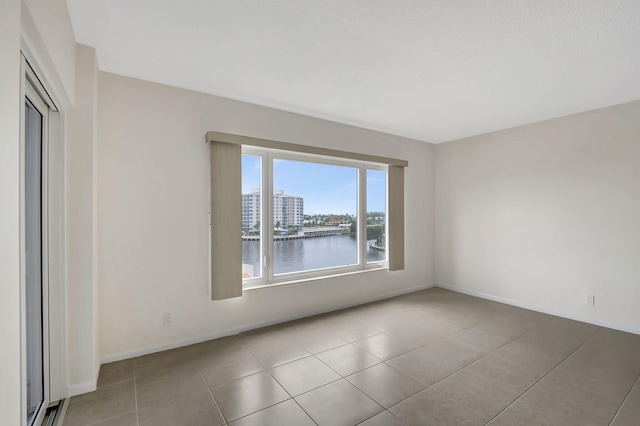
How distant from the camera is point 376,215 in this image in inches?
179

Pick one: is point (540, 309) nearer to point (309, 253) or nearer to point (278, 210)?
point (309, 253)

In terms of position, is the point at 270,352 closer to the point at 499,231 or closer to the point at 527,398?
the point at 527,398

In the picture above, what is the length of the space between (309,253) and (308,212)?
21.7 inches

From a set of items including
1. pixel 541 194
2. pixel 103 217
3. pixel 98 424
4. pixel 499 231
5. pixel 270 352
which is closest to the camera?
pixel 98 424

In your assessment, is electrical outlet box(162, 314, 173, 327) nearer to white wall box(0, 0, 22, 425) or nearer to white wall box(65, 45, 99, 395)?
white wall box(65, 45, 99, 395)

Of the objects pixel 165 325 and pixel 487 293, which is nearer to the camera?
pixel 165 325

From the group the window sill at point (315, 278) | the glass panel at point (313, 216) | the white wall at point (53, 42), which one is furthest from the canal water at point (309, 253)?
the white wall at point (53, 42)

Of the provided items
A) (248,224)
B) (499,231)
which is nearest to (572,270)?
(499,231)

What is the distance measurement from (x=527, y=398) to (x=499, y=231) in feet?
9.03

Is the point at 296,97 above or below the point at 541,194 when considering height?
above

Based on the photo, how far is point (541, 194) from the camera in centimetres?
388

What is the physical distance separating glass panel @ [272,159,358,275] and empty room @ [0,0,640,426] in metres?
0.03

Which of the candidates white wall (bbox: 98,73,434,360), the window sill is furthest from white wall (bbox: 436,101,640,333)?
white wall (bbox: 98,73,434,360)

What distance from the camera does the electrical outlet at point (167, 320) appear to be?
2793 mm
